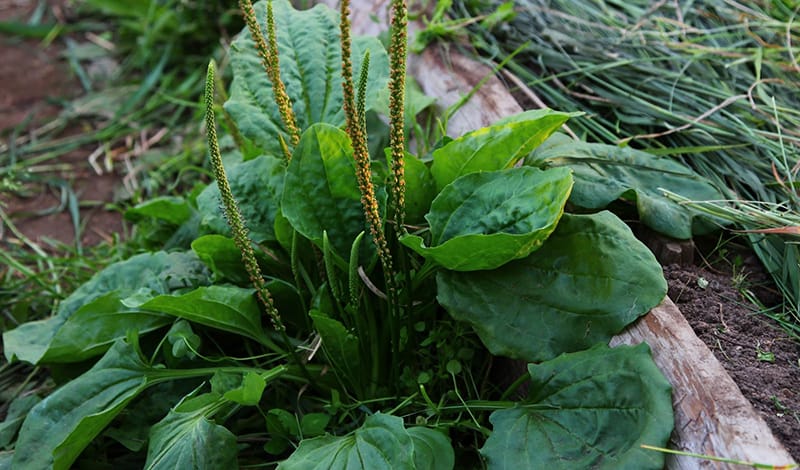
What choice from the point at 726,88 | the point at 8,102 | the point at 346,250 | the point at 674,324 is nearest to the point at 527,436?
the point at 674,324

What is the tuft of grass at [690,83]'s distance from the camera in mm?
1871

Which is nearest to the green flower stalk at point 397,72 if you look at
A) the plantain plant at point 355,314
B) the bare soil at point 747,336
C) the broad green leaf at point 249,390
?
the plantain plant at point 355,314

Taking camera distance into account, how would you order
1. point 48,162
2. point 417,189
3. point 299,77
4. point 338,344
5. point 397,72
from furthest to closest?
point 48,162 < point 299,77 < point 417,189 < point 338,344 < point 397,72

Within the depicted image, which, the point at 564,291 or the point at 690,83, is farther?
the point at 690,83

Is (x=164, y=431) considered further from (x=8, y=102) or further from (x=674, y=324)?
(x=8, y=102)

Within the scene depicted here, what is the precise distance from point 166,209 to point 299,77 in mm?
586

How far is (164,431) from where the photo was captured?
62.6 inches

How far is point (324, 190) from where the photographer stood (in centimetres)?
173

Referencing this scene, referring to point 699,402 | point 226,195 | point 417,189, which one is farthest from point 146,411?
point 699,402

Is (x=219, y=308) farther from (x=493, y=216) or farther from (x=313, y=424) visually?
(x=493, y=216)

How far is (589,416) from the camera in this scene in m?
1.44

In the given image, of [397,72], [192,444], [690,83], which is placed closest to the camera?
[397,72]

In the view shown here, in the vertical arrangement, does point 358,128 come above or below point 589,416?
above

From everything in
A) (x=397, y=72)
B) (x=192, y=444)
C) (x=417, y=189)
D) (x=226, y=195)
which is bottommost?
(x=192, y=444)
